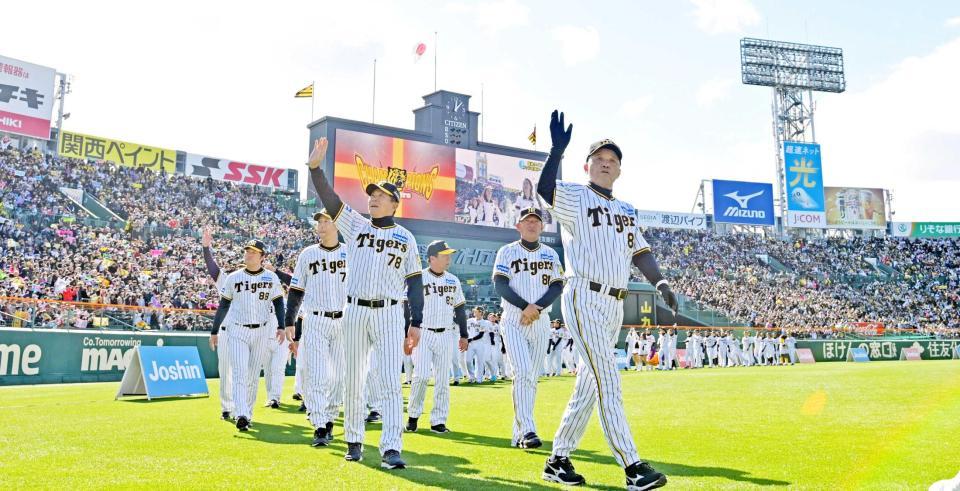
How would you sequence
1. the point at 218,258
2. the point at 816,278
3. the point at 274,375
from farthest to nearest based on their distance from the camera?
the point at 816,278, the point at 218,258, the point at 274,375

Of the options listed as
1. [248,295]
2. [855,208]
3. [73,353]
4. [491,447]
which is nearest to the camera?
[491,447]

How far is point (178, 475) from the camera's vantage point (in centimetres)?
567

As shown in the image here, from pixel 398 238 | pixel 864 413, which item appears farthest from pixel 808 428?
pixel 398 238

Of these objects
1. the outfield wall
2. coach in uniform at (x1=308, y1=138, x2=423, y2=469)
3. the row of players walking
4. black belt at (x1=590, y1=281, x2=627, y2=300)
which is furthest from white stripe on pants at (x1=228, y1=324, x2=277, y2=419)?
the row of players walking

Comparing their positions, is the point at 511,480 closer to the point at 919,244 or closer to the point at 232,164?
the point at 232,164

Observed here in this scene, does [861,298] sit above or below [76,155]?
below

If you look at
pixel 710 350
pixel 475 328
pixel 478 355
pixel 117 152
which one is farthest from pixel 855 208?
pixel 117 152

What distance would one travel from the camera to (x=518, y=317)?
311 inches

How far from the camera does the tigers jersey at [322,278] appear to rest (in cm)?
831

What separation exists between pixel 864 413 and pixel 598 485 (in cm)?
631

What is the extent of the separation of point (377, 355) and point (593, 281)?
87.2 inches

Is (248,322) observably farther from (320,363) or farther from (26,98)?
(26,98)

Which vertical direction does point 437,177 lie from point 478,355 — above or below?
above

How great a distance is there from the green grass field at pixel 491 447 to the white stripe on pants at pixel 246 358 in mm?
458
